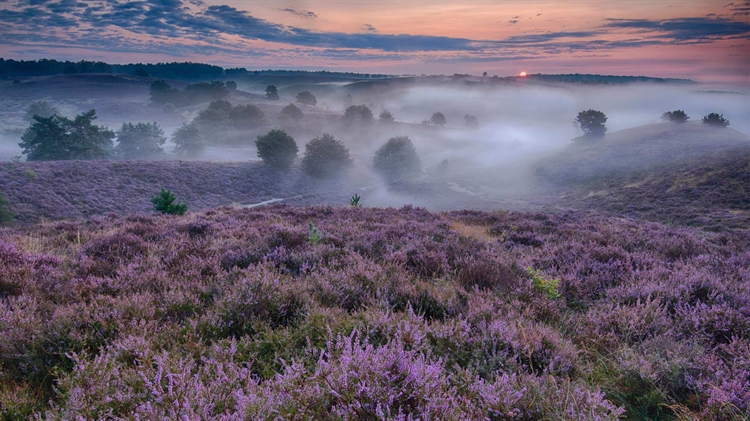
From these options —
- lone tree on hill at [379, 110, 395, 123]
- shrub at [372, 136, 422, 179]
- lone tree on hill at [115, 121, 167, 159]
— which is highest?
lone tree on hill at [379, 110, 395, 123]

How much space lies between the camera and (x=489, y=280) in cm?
502

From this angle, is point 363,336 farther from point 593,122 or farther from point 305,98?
point 305,98

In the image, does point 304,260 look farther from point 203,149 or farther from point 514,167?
point 203,149

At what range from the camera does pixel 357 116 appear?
97.2 metres

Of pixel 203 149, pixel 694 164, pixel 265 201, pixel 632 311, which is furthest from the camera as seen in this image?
pixel 203 149

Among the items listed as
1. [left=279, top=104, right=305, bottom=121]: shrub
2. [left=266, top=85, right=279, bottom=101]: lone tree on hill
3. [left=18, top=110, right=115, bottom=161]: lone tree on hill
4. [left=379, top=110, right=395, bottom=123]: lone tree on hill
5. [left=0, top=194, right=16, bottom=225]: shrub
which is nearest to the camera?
[left=0, top=194, right=16, bottom=225]: shrub

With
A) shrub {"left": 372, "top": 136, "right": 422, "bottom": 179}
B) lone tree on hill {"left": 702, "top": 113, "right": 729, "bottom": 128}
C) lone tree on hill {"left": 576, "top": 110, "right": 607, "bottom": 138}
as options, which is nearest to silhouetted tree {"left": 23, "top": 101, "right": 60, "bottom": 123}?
shrub {"left": 372, "top": 136, "right": 422, "bottom": 179}

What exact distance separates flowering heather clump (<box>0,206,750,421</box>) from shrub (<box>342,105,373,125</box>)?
9428 cm

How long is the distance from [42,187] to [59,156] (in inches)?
1002

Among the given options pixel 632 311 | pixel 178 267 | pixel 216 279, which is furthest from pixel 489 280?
pixel 178 267

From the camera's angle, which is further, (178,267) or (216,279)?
(178,267)

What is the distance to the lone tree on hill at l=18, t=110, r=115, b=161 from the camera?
5012 cm

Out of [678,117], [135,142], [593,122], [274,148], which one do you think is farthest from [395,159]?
[678,117]

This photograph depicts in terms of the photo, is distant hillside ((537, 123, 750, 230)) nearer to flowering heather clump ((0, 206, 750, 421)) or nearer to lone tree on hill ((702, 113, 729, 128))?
lone tree on hill ((702, 113, 729, 128))
